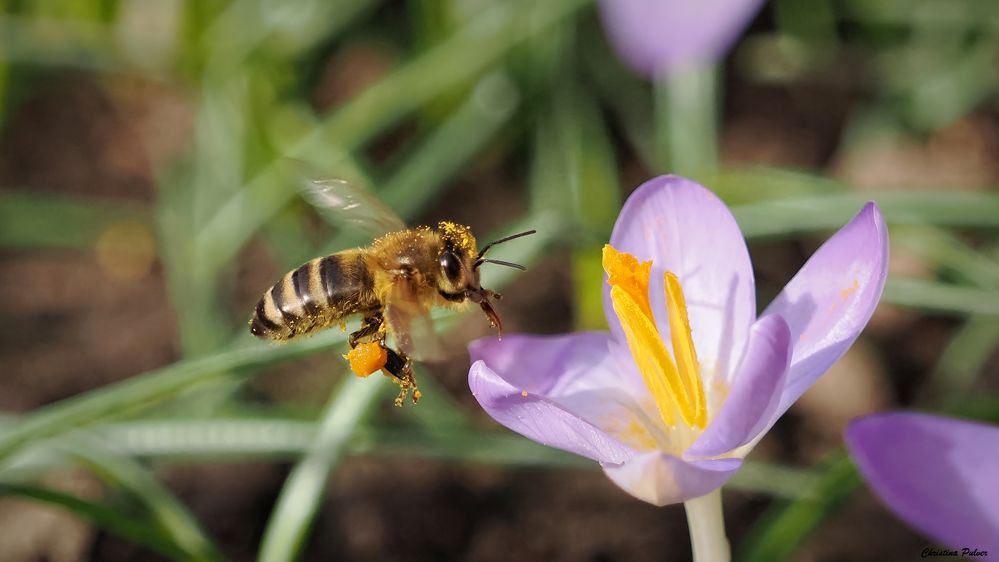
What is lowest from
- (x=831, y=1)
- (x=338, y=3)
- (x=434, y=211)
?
(x=434, y=211)

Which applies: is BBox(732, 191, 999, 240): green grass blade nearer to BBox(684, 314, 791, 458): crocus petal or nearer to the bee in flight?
the bee in flight

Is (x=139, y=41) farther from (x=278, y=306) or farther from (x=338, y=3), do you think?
(x=278, y=306)

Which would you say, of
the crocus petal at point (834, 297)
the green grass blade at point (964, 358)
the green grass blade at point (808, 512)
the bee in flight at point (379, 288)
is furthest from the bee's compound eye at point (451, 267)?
the green grass blade at point (964, 358)

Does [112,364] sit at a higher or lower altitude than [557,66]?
lower

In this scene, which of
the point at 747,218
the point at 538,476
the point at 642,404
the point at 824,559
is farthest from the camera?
the point at 538,476

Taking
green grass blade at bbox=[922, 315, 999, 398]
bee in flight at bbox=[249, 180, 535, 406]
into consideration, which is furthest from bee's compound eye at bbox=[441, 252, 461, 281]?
green grass blade at bbox=[922, 315, 999, 398]

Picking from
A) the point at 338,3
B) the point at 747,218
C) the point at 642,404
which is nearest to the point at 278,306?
the point at 642,404

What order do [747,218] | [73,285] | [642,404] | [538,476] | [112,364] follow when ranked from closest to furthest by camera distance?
[642,404] < [747,218] < [538,476] < [112,364] < [73,285]
